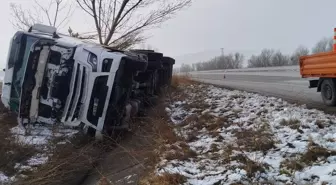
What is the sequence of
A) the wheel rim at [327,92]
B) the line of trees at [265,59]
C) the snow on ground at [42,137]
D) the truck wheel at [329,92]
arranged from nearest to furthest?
the snow on ground at [42,137] → the truck wheel at [329,92] → the wheel rim at [327,92] → the line of trees at [265,59]

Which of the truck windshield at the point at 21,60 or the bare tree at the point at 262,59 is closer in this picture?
the truck windshield at the point at 21,60

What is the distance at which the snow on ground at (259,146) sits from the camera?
11.7ft

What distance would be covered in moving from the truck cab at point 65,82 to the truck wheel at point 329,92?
4625mm

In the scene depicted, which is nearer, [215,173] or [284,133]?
[215,173]

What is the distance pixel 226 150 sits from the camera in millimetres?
4453

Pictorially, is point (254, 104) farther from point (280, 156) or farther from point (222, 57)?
point (222, 57)

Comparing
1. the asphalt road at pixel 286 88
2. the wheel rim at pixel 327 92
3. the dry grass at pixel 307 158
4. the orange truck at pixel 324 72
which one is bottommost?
the dry grass at pixel 307 158

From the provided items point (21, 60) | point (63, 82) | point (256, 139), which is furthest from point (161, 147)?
point (21, 60)

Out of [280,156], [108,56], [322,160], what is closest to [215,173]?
[280,156]

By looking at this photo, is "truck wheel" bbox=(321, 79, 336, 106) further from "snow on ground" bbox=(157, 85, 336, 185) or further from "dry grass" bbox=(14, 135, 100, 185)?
"dry grass" bbox=(14, 135, 100, 185)

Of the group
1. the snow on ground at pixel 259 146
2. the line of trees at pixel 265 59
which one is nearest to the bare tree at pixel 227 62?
the line of trees at pixel 265 59

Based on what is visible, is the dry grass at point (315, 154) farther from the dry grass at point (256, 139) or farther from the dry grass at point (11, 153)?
the dry grass at point (11, 153)

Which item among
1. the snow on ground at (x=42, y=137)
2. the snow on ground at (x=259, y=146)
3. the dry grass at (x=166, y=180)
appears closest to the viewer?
the snow on ground at (x=259, y=146)

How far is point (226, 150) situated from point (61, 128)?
2800 millimetres
